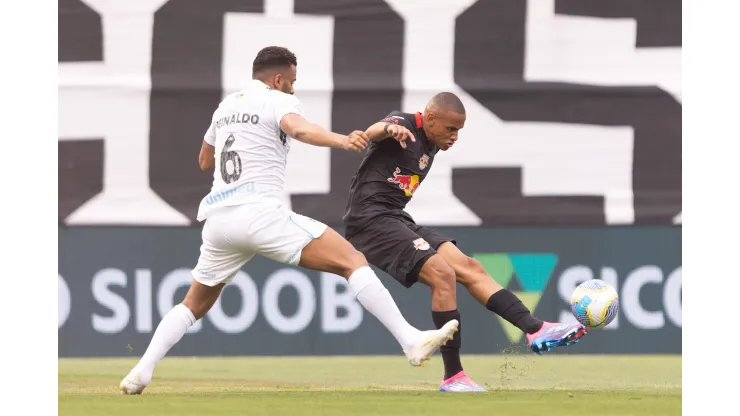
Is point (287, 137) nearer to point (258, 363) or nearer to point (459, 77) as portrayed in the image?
point (258, 363)

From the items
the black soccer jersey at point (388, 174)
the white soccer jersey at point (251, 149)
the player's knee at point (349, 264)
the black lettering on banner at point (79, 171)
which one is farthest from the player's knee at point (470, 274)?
the black lettering on banner at point (79, 171)

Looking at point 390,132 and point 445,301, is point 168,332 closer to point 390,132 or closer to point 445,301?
point 445,301

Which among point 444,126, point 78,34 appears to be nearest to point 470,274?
point 444,126

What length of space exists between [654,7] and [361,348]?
470cm

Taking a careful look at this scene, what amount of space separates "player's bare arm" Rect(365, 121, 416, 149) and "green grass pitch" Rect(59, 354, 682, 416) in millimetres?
1451

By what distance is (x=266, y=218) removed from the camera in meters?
6.49

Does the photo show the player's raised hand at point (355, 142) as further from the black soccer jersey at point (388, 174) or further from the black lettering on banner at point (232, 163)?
the black soccer jersey at point (388, 174)

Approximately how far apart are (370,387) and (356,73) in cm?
447

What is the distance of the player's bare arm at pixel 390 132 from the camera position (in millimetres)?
6484

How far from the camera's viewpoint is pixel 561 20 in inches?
472

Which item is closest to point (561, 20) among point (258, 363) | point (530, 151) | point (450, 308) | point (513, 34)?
point (513, 34)

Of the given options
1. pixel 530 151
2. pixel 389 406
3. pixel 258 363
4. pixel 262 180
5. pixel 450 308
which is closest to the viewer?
pixel 389 406

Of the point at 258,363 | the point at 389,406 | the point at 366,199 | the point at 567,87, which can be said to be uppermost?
the point at 567,87

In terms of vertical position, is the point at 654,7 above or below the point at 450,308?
above
